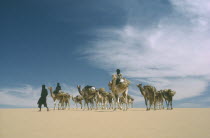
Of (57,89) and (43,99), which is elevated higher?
(57,89)

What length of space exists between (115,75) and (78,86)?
1040 cm

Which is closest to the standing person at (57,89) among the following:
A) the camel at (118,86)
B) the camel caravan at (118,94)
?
the camel caravan at (118,94)

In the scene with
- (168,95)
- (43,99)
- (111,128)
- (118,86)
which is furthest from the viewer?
(168,95)

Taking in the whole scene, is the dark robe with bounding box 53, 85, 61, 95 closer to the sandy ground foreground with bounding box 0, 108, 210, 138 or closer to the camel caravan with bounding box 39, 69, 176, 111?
the camel caravan with bounding box 39, 69, 176, 111

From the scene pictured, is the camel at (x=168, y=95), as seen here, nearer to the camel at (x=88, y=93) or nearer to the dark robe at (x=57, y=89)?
the camel at (x=88, y=93)

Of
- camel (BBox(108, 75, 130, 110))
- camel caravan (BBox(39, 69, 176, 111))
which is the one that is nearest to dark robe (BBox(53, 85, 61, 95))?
camel caravan (BBox(39, 69, 176, 111))

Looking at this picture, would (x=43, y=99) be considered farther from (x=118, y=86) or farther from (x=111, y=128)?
(x=111, y=128)

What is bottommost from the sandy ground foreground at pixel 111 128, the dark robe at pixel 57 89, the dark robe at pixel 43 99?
the sandy ground foreground at pixel 111 128

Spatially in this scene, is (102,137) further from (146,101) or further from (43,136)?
(146,101)

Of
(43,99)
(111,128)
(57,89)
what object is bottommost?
(111,128)

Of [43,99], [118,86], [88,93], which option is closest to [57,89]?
[88,93]

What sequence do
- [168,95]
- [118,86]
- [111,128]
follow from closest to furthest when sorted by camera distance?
[111,128] < [118,86] < [168,95]

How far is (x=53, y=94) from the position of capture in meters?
24.7

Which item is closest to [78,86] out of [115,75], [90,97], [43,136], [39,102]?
[90,97]
